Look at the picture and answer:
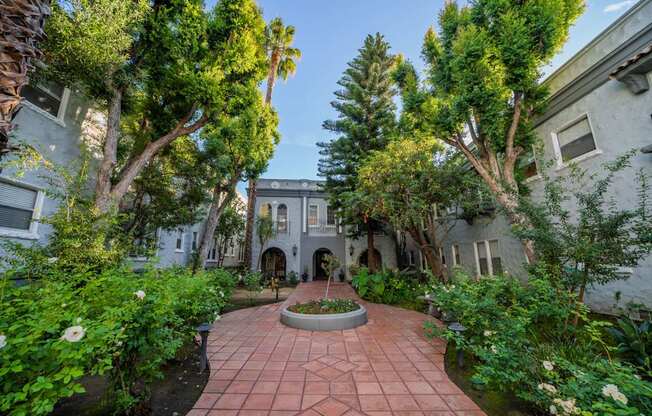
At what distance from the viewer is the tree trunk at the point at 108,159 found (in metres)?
5.83

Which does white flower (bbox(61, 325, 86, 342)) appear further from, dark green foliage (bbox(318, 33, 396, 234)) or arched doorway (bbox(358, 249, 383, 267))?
arched doorway (bbox(358, 249, 383, 267))

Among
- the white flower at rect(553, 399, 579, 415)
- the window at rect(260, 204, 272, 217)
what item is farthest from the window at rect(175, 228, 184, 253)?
the white flower at rect(553, 399, 579, 415)

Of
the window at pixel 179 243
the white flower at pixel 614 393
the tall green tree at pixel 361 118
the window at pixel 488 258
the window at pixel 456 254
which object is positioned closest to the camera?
the white flower at pixel 614 393

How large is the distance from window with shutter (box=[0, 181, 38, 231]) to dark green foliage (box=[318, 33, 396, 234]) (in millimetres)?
10646

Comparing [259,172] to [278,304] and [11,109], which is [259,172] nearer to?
[278,304]

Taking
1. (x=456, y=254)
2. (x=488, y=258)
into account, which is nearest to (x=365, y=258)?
(x=456, y=254)

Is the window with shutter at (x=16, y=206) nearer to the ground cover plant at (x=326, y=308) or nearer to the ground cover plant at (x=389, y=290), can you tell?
the ground cover plant at (x=326, y=308)

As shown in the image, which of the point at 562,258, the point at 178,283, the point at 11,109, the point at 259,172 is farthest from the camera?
the point at 259,172

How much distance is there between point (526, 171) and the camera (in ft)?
25.5

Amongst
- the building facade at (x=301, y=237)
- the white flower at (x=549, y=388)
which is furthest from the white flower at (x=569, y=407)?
the building facade at (x=301, y=237)

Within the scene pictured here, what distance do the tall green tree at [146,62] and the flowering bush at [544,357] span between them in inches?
308

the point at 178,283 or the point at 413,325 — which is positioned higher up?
the point at 178,283

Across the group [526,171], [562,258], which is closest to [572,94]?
[526,171]

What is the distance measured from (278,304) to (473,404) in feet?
23.9
